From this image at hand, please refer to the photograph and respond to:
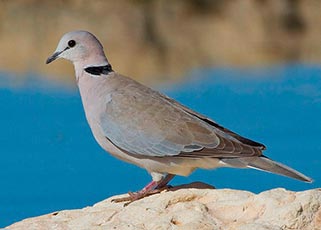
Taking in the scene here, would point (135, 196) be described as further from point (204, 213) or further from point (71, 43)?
point (71, 43)

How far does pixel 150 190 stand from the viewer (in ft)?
11.0

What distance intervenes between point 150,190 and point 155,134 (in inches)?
7.2

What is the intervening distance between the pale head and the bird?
0.05ft

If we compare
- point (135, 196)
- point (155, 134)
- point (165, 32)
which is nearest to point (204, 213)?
point (135, 196)

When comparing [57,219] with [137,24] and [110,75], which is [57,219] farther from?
[137,24]

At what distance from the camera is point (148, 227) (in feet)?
9.69

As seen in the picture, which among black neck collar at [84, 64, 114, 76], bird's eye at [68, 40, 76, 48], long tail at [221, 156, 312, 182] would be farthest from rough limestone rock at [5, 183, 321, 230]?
bird's eye at [68, 40, 76, 48]

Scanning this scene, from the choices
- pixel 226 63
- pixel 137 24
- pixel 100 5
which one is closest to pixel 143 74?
pixel 226 63

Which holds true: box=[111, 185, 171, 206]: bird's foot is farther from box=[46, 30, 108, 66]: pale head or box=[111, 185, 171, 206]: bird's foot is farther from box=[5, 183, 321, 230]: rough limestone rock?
box=[46, 30, 108, 66]: pale head

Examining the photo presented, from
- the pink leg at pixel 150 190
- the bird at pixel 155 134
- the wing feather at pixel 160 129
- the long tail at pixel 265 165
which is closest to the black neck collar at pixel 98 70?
the bird at pixel 155 134

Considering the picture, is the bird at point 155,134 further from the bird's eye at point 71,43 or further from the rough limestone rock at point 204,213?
the rough limestone rock at point 204,213

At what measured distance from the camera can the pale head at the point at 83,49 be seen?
3621mm

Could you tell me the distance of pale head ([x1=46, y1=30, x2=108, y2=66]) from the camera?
11.9ft

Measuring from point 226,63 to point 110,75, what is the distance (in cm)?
618
